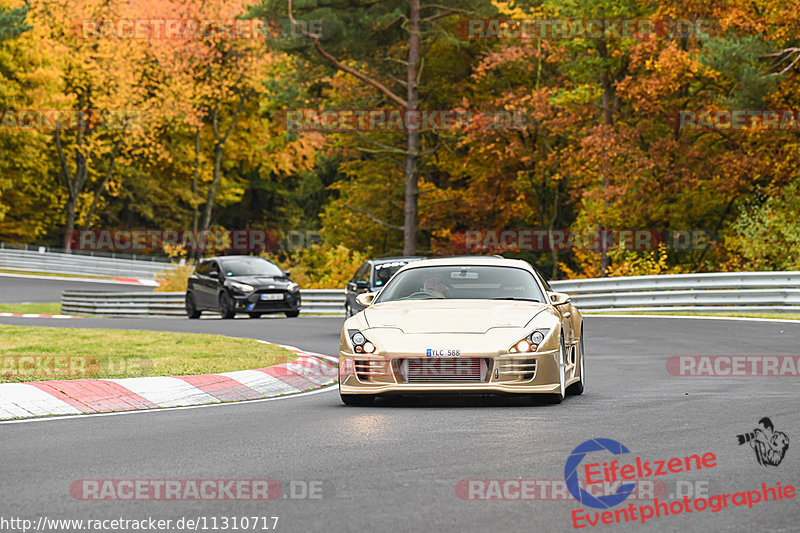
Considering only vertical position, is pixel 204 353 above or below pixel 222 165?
below

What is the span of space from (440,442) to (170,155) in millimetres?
64753

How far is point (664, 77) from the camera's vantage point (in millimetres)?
36000

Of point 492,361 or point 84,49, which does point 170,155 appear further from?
point 492,361

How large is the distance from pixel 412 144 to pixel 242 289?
49.5 feet

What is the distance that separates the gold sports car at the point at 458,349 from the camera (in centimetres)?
1045

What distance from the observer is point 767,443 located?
27.8ft

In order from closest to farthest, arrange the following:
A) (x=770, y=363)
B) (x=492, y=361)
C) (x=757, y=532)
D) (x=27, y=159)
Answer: (x=757, y=532) < (x=492, y=361) < (x=770, y=363) < (x=27, y=159)

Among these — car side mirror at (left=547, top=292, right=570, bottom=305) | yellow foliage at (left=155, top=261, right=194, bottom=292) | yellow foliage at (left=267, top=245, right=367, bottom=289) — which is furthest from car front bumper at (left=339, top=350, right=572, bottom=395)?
yellow foliage at (left=155, top=261, right=194, bottom=292)

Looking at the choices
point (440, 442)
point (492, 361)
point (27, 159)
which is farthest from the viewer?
point (27, 159)

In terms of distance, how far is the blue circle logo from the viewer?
6.50 m

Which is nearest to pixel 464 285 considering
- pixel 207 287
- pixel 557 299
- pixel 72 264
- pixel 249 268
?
pixel 557 299

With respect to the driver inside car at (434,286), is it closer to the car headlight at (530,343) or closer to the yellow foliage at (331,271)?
the car headlight at (530,343)

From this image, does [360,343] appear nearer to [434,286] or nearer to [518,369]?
[518,369]

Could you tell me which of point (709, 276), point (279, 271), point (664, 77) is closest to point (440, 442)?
point (709, 276)
